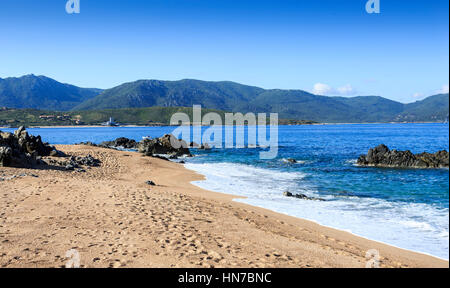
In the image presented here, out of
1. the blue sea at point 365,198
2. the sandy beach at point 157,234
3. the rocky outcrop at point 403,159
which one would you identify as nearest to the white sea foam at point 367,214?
the blue sea at point 365,198

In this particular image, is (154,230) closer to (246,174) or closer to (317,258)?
(317,258)

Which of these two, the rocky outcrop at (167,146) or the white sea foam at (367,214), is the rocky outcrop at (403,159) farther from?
the rocky outcrop at (167,146)

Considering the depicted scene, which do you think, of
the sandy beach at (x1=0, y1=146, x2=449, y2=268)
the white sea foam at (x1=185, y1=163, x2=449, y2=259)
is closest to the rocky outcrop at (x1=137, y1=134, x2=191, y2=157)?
the white sea foam at (x1=185, y1=163, x2=449, y2=259)

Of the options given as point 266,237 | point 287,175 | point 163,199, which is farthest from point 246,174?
point 266,237

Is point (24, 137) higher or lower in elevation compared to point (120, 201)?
higher

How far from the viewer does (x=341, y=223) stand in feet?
42.8

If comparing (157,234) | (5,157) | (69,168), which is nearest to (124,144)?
(69,168)

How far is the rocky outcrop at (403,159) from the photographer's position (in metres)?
31.9

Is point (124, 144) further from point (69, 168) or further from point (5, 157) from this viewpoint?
point (5, 157)

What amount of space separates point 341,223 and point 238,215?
448cm

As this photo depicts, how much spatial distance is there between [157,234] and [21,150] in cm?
2015

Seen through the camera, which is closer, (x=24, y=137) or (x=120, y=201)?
(x=120, y=201)

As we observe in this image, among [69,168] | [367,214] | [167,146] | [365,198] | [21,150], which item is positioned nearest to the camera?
[367,214]

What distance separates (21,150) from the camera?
2356 centimetres
